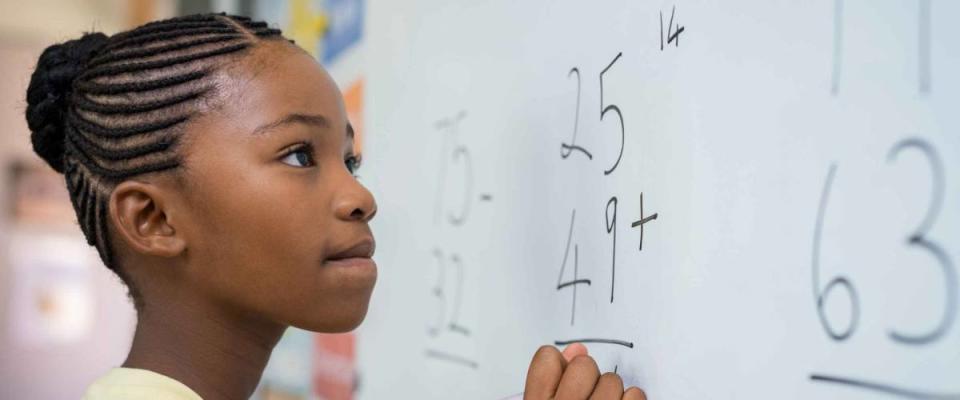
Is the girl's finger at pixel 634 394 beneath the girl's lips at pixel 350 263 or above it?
beneath

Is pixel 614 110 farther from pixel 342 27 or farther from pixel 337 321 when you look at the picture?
pixel 342 27

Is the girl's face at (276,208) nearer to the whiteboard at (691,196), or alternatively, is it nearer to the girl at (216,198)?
the girl at (216,198)

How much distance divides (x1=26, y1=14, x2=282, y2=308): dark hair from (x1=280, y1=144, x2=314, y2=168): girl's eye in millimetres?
59

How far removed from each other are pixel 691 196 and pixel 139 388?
1.09 feet

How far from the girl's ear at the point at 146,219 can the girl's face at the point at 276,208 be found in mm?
11

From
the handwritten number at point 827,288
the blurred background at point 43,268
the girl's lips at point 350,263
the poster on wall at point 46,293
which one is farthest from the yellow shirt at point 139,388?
the poster on wall at point 46,293

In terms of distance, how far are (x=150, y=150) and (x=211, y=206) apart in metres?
0.05

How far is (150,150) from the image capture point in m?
0.53

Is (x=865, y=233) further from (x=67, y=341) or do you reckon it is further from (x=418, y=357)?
(x=67, y=341)

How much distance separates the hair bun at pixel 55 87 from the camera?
594 mm

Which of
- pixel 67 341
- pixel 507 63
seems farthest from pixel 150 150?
pixel 67 341

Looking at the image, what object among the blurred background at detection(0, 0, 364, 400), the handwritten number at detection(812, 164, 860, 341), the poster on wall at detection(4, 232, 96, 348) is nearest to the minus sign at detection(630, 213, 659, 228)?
the handwritten number at detection(812, 164, 860, 341)

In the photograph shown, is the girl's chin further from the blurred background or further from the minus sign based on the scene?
the blurred background

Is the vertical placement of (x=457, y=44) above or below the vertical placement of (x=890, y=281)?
above
